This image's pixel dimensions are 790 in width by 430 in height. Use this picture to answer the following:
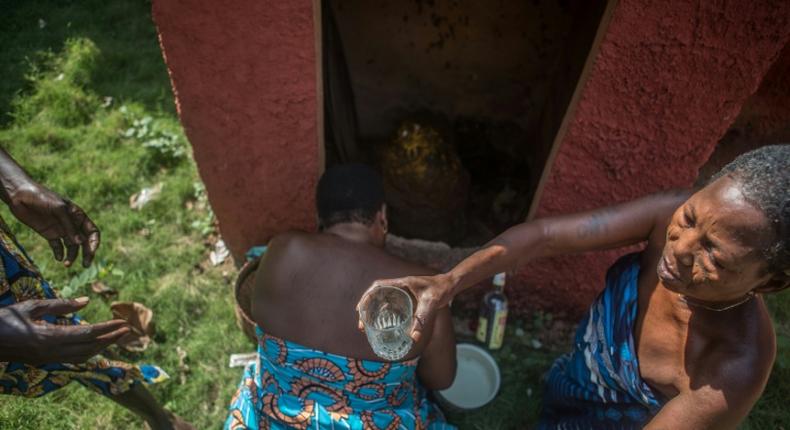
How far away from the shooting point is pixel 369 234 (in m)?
2.26

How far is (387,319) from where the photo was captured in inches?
66.8

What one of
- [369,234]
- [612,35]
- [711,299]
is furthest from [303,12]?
[711,299]

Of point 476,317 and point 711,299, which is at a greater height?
point 711,299

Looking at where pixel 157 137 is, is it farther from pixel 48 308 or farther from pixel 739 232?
pixel 739 232

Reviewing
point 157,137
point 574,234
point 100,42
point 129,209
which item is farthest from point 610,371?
point 100,42

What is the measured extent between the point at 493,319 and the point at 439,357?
0.74m

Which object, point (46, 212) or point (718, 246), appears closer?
point (718, 246)

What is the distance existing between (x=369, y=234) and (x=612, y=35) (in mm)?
1326

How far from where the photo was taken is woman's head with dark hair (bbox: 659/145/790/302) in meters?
1.35

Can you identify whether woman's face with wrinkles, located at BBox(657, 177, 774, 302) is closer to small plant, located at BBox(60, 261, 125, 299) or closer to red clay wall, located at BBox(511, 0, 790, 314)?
red clay wall, located at BBox(511, 0, 790, 314)

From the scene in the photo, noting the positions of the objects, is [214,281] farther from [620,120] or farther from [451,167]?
[620,120]

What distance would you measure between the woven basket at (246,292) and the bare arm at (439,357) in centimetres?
100

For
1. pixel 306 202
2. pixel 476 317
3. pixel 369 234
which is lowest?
pixel 476 317

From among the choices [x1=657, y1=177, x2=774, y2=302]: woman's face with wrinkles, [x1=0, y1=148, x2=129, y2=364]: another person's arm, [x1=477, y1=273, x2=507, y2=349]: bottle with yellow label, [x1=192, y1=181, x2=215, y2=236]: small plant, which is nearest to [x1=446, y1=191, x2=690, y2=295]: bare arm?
[x1=657, y1=177, x2=774, y2=302]: woman's face with wrinkles
